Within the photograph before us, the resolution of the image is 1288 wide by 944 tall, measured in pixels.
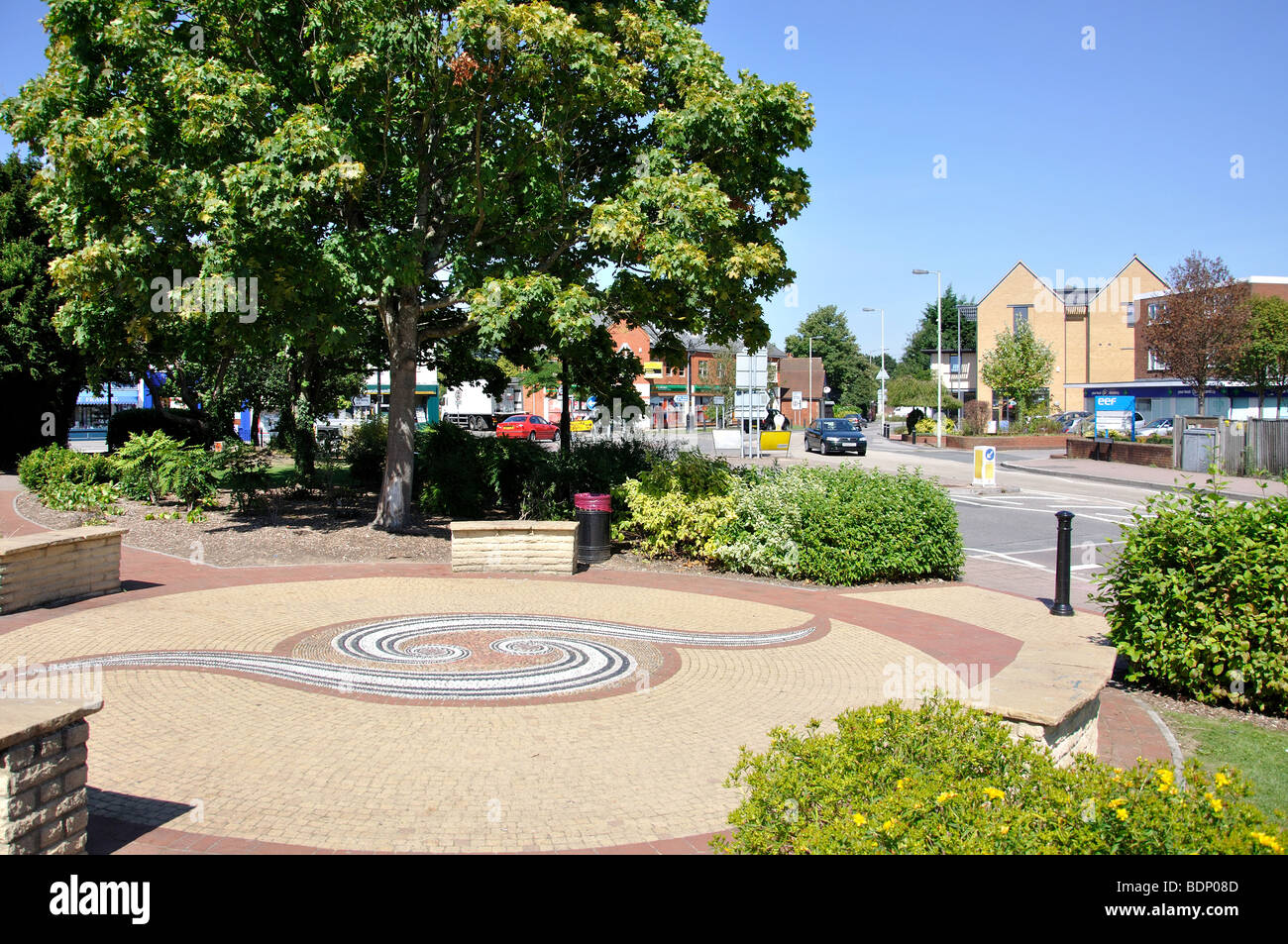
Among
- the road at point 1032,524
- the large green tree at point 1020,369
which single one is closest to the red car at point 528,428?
the road at point 1032,524

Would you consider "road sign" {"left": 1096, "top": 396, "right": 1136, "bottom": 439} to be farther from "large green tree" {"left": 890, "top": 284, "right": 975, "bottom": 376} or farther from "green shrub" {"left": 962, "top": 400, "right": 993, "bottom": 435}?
"large green tree" {"left": 890, "top": 284, "right": 975, "bottom": 376}

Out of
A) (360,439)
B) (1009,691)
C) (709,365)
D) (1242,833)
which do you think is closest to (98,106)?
(360,439)

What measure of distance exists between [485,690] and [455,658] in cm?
113

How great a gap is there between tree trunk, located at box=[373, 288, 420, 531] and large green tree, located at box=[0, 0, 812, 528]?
833mm

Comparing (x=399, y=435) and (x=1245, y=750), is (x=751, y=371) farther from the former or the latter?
(x=1245, y=750)

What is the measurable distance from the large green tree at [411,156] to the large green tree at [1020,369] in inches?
1522

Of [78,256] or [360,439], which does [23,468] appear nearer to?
[360,439]

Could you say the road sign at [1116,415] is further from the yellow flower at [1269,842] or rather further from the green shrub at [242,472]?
the yellow flower at [1269,842]

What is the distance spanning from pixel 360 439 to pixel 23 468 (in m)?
7.47

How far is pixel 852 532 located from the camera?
40.5ft

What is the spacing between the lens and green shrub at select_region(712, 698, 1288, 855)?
133 inches

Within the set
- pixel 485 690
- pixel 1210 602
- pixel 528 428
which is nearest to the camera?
pixel 1210 602

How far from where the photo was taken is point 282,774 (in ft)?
18.0

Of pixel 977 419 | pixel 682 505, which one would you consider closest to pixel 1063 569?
pixel 682 505
